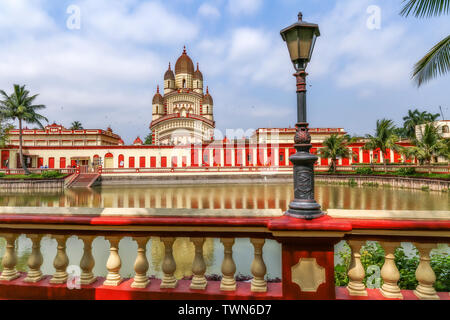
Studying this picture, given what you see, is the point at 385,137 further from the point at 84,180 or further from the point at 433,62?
the point at 84,180

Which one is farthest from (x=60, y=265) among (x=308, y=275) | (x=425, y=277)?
(x=425, y=277)

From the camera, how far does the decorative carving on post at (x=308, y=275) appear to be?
235 centimetres

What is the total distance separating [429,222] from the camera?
237 cm

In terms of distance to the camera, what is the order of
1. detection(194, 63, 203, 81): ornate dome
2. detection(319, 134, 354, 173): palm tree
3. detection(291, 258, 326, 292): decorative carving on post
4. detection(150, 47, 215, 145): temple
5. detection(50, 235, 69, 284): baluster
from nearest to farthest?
detection(291, 258, 326, 292): decorative carving on post → detection(50, 235, 69, 284): baluster → detection(319, 134, 354, 173): palm tree → detection(150, 47, 215, 145): temple → detection(194, 63, 203, 81): ornate dome

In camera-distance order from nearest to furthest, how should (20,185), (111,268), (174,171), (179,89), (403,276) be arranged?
(111,268), (403,276), (20,185), (174,171), (179,89)

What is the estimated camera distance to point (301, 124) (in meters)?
2.97

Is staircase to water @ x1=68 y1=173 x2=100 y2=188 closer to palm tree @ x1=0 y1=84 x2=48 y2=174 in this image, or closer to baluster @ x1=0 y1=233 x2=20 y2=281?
palm tree @ x1=0 y1=84 x2=48 y2=174

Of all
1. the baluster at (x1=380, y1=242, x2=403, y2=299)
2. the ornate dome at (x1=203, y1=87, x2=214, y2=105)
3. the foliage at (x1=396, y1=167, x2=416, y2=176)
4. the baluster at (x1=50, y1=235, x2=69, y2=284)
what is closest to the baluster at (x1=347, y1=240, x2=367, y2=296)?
the baluster at (x1=380, y1=242, x2=403, y2=299)

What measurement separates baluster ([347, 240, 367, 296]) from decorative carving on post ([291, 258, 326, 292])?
1.13 ft

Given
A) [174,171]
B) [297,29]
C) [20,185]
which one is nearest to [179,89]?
[174,171]

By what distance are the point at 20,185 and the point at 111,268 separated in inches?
1257

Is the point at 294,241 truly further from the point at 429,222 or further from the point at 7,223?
the point at 7,223

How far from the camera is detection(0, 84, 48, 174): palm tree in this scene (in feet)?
106
